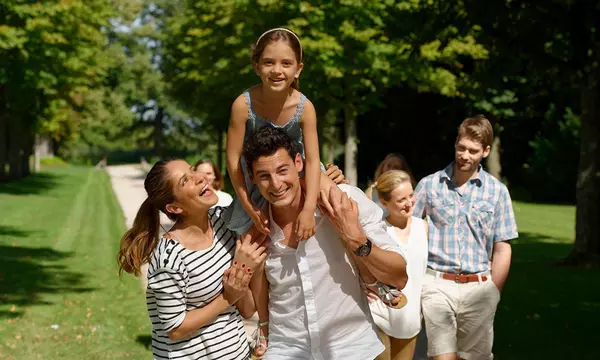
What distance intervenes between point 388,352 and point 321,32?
22.8 metres

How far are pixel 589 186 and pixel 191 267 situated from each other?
1336cm

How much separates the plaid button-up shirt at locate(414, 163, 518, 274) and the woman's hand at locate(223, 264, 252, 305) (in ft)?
9.13

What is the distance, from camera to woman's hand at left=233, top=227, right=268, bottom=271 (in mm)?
3820

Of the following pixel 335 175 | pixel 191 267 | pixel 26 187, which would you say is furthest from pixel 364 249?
pixel 26 187

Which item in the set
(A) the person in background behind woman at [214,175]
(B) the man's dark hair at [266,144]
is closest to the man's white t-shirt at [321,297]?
(B) the man's dark hair at [266,144]

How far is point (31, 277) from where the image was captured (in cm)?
1401

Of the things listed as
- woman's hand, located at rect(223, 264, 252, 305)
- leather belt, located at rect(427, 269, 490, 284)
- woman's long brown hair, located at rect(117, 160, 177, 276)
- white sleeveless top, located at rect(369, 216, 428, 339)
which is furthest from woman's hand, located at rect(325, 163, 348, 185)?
leather belt, located at rect(427, 269, 490, 284)

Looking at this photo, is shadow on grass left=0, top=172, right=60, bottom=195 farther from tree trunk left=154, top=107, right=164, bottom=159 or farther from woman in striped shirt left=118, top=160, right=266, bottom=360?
woman in striped shirt left=118, top=160, right=266, bottom=360

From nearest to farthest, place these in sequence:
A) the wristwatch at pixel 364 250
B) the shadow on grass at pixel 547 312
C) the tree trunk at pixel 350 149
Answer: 1. the wristwatch at pixel 364 250
2. the shadow on grass at pixel 547 312
3. the tree trunk at pixel 350 149

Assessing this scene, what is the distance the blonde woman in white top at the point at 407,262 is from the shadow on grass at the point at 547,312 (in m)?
3.24

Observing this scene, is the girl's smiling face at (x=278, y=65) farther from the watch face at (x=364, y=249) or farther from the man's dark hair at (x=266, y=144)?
the watch face at (x=364, y=249)

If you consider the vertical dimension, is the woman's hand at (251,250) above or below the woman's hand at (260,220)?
below

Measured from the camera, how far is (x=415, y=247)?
20.0 feet

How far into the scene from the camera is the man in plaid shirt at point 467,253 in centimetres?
625
